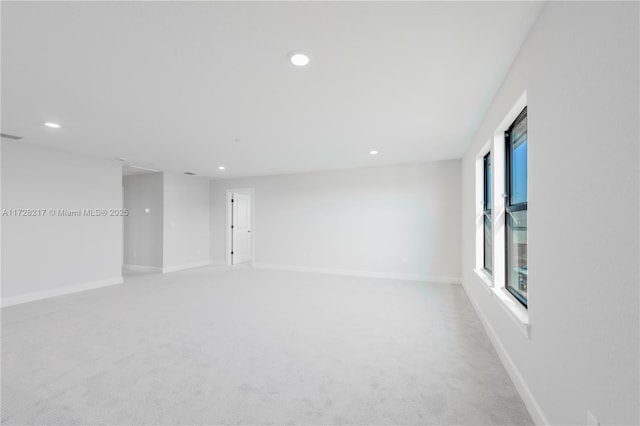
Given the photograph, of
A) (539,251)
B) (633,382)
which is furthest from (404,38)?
(633,382)

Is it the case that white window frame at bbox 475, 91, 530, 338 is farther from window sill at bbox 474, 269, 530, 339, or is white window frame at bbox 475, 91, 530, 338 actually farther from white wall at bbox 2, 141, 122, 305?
white wall at bbox 2, 141, 122, 305

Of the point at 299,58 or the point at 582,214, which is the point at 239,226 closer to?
the point at 299,58

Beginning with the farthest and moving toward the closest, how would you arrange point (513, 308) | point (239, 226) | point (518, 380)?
point (239, 226) → point (513, 308) → point (518, 380)

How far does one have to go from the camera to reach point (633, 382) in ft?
2.92

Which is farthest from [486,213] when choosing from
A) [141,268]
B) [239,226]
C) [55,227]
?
[141,268]

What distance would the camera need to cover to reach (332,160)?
5285 millimetres

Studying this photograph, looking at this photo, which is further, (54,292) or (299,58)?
(54,292)

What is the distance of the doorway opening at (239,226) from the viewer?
7297mm

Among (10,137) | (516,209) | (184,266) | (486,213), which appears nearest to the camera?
(516,209)

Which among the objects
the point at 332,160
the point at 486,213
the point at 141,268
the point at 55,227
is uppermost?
the point at 332,160

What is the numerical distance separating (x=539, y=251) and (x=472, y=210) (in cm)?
252

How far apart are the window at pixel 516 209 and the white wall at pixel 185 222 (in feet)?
21.5

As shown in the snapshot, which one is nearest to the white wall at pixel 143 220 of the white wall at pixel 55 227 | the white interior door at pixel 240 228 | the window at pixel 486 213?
the white wall at pixel 55 227

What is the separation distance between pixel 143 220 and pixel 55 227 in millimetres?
2219
